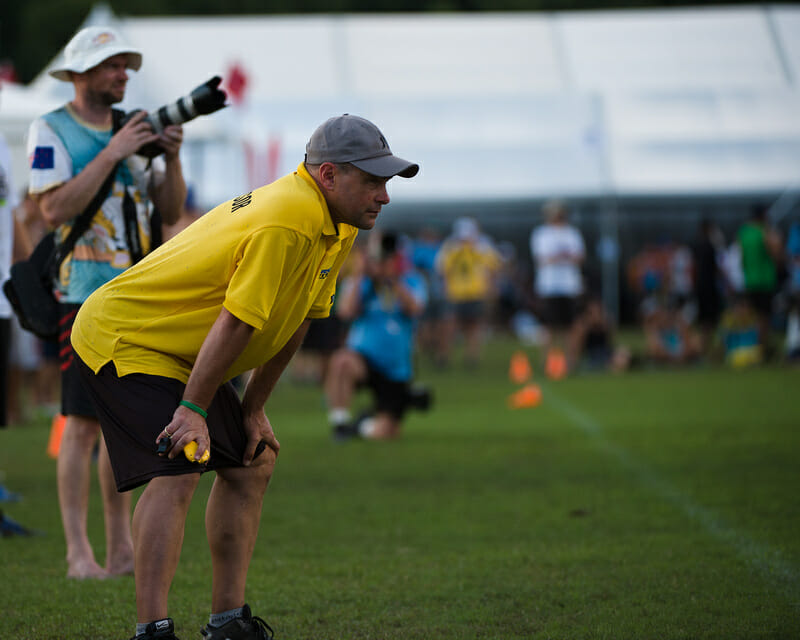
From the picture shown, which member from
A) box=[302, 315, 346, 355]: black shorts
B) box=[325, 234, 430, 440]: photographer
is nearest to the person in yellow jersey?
box=[325, 234, 430, 440]: photographer

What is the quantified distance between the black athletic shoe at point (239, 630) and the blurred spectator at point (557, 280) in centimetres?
1330

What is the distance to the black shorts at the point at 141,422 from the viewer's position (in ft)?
10.9

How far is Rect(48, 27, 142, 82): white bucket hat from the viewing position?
472 cm

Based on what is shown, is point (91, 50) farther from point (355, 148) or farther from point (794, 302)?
point (794, 302)

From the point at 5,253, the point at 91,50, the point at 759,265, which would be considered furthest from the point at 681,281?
the point at 91,50

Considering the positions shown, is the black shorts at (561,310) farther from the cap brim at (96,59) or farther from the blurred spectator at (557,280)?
the cap brim at (96,59)

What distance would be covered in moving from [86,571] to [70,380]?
0.81 meters

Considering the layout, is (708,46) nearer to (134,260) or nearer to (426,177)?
(426,177)

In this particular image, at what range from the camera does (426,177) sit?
2378 centimetres

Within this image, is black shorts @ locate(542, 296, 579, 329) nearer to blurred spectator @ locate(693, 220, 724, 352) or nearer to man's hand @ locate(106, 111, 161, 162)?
blurred spectator @ locate(693, 220, 724, 352)

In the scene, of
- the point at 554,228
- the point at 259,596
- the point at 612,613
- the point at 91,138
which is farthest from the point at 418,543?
the point at 554,228

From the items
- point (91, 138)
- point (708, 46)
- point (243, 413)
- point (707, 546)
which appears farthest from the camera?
point (708, 46)

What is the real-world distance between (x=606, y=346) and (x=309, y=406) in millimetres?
6157

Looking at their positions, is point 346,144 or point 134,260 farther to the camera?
point 134,260
